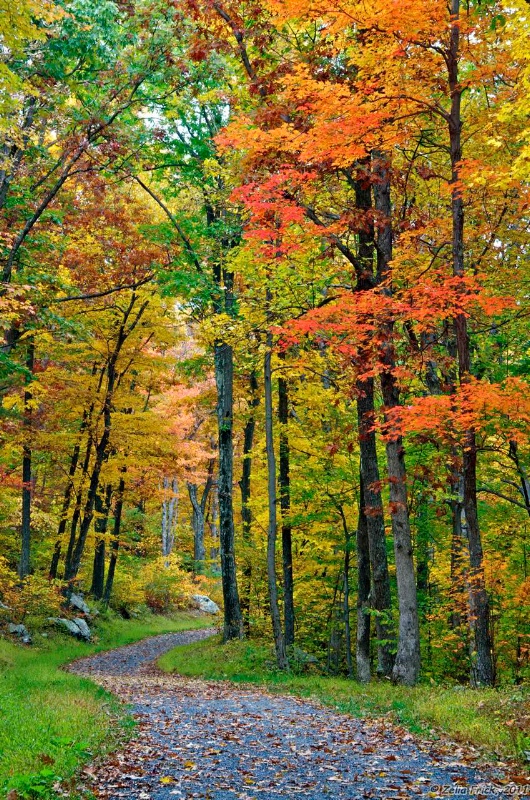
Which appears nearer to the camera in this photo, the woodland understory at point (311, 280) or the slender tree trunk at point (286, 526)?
the woodland understory at point (311, 280)

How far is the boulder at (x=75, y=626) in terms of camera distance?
2056cm

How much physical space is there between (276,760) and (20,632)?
526 inches

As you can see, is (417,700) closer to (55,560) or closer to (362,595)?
(362,595)

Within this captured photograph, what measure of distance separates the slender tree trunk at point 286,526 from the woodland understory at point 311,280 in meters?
0.06

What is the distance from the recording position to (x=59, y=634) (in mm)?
20078

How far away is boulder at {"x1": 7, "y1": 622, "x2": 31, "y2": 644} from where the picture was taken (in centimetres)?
1783

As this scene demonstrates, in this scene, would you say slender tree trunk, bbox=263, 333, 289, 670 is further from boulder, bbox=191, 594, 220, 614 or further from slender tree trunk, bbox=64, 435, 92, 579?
boulder, bbox=191, 594, 220, 614

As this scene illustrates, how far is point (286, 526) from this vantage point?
56.9ft

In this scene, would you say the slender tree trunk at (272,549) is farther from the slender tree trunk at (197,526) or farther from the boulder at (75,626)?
the slender tree trunk at (197,526)

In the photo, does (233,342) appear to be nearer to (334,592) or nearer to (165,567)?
(334,592)

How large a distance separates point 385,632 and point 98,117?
39.9 ft

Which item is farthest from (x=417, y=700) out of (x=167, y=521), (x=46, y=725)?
(x=167, y=521)

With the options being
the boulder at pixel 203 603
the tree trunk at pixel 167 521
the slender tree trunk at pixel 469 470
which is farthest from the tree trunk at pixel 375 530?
the boulder at pixel 203 603

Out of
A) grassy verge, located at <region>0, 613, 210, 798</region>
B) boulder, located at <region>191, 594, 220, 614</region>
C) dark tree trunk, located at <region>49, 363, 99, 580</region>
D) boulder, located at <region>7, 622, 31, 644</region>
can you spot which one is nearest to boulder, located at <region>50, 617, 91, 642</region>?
dark tree trunk, located at <region>49, 363, 99, 580</region>
